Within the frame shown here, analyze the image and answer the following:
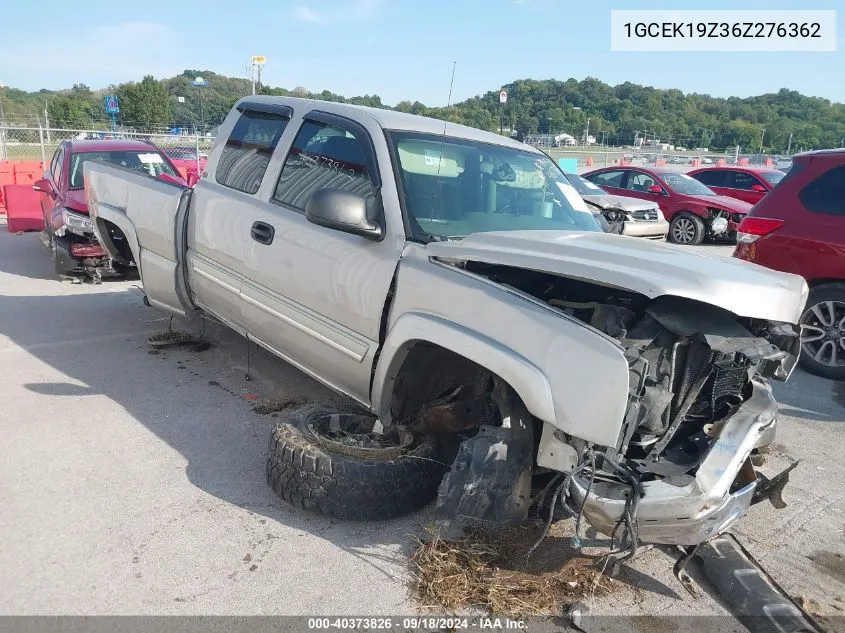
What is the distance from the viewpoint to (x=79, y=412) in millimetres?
4535

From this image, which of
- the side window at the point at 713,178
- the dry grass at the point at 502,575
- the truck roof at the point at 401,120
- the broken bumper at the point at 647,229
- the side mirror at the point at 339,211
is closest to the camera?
the dry grass at the point at 502,575

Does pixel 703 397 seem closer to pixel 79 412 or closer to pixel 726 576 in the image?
pixel 726 576

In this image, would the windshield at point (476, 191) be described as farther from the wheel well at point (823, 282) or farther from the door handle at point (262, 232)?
the wheel well at point (823, 282)

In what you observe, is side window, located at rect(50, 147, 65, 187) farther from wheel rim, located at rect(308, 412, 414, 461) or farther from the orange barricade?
wheel rim, located at rect(308, 412, 414, 461)

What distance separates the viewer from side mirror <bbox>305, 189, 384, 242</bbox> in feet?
10.6

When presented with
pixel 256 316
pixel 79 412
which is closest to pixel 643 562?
pixel 256 316

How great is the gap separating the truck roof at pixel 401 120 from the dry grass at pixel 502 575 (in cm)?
227

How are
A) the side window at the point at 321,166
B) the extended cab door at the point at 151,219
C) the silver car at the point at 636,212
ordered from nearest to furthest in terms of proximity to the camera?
the side window at the point at 321,166
the extended cab door at the point at 151,219
the silver car at the point at 636,212

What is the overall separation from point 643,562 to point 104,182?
198 inches

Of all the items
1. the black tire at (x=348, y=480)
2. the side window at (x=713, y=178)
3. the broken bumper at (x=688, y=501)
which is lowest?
the black tire at (x=348, y=480)

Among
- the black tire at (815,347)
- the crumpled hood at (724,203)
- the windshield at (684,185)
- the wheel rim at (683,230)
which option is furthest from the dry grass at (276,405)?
the windshield at (684,185)

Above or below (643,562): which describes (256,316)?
above

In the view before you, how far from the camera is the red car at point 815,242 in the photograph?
18.8 feet

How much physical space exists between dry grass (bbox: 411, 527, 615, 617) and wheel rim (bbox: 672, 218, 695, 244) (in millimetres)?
11768
